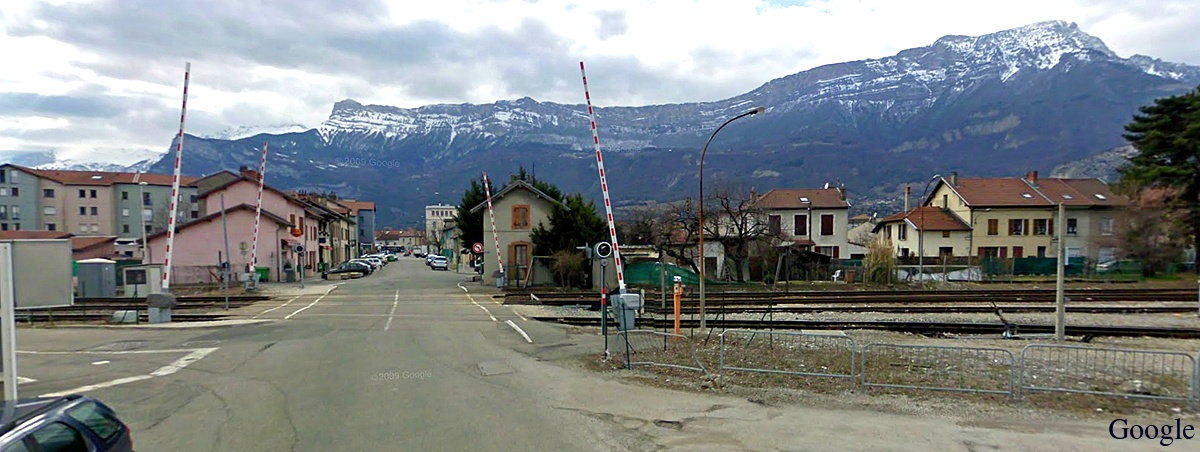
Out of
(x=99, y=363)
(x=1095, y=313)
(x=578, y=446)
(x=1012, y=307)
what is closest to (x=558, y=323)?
(x=99, y=363)

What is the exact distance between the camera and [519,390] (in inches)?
403

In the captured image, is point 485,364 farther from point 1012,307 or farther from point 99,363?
point 1012,307

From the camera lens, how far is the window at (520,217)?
137 ft

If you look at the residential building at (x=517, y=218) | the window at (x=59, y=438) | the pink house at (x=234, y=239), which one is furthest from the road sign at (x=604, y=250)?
the pink house at (x=234, y=239)

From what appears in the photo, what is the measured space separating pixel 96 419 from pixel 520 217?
120 feet

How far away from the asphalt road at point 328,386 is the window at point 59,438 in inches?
98.6

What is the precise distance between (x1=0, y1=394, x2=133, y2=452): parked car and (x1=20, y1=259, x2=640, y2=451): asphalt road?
2.05m

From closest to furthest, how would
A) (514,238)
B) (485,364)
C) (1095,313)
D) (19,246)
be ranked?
1. (19,246)
2. (485,364)
3. (1095,313)
4. (514,238)

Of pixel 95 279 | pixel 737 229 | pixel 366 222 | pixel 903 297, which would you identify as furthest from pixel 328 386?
pixel 366 222

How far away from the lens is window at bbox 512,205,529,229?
4178 cm

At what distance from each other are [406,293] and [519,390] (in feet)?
83.9

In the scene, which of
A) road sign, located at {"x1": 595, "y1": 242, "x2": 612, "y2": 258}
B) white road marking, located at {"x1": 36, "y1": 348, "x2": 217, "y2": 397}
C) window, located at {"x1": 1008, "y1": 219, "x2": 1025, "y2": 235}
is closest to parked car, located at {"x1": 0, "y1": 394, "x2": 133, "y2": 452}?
white road marking, located at {"x1": 36, "y1": 348, "x2": 217, "y2": 397}

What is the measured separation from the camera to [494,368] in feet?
40.1

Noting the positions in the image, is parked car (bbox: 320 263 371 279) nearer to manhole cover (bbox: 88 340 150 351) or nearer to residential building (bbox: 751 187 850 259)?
manhole cover (bbox: 88 340 150 351)
